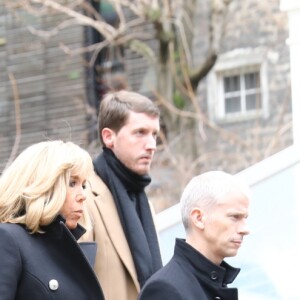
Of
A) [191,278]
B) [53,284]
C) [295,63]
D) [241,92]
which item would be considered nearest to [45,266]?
[53,284]

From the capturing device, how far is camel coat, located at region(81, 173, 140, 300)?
5.39 meters

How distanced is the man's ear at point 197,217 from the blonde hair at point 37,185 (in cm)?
48

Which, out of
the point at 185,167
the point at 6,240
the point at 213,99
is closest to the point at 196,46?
the point at 213,99

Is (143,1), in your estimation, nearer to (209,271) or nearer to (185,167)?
(185,167)

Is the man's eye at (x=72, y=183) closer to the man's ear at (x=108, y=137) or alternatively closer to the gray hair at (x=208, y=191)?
the gray hair at (x=208, y=191)

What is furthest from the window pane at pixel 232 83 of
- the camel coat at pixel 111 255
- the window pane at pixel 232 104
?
the camel coat at pixel 111 255

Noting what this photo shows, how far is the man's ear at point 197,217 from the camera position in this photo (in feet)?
15.1

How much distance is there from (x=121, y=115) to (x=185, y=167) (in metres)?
10.1

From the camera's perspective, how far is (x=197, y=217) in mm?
4602

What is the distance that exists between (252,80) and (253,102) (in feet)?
1.13

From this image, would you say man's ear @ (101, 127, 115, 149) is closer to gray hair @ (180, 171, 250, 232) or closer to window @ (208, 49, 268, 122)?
gray hair @ (180, 171, 250, 232)

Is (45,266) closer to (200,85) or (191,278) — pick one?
(191,278)

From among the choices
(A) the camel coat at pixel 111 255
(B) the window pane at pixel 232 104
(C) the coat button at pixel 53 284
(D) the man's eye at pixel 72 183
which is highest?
(D) the man's eye at pixel 72 183

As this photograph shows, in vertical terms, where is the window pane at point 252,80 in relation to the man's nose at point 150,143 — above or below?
below
